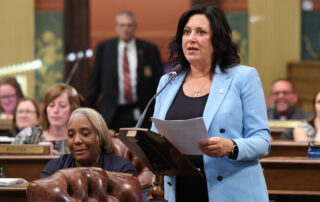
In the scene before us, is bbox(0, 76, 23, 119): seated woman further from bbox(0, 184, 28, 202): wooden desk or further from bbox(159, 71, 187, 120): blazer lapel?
bbox(159, 71, 187, 120): blazer lapel

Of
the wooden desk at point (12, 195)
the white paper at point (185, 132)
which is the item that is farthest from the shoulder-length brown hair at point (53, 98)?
the white paper at point (185, 132)

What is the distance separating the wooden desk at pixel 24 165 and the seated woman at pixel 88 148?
3.11ft

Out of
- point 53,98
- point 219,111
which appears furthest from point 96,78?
point 219,111

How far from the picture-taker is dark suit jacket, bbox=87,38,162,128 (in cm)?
691

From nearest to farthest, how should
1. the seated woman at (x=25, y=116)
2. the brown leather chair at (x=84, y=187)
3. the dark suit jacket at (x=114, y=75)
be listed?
the brown leather chair at (x=84, y=187)
the seated woman at (x=25, y=116)
the dark suit jacket at (x=114, y=75)

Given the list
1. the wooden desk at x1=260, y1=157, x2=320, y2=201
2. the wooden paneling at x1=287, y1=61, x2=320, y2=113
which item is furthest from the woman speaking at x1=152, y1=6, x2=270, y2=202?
the wooden paneling at x1=287, y1=61, x2=320, y2=113

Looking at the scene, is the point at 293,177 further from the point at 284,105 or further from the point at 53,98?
the point at 284,105

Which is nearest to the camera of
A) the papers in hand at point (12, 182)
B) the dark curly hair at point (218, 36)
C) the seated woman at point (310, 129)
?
the dark curly hair at point (218, 36)

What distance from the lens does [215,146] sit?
2312 millimetres

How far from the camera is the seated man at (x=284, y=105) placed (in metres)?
6.79

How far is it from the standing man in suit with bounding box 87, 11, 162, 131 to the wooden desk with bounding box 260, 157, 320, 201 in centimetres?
291


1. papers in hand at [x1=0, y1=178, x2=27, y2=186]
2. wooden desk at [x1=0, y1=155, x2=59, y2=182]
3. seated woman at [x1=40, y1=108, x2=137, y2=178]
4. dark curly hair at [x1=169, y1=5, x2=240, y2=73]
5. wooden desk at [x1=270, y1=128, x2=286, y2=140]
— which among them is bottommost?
wooden desk at [x1=270, y1=128, x2=286, y2=140]

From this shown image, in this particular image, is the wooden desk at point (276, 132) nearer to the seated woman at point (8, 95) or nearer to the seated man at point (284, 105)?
the seated man at point (284, 105)

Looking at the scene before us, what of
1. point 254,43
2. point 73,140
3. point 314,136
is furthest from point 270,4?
point 73,140
